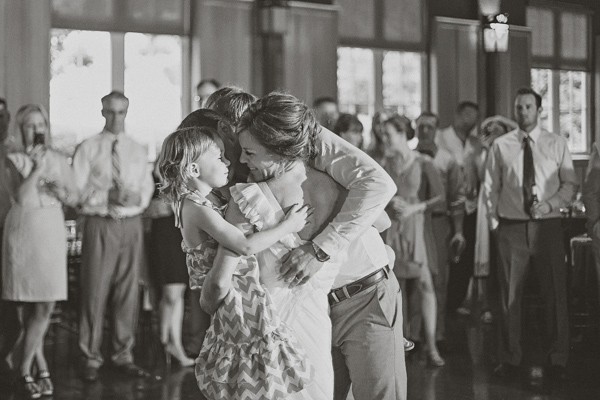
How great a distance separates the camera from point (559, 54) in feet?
41.1

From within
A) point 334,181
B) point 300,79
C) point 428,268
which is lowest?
point 428,268

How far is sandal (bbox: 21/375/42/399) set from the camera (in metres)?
5.18

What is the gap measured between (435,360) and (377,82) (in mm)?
6599

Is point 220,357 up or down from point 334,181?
down

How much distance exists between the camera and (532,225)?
18.1 feet

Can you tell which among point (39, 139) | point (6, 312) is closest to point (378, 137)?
point (39, 139)

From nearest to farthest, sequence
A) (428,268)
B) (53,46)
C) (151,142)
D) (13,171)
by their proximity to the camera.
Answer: (13,171) → (428,268) → (53,46) → (151,142)

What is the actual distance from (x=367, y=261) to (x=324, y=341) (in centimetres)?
39

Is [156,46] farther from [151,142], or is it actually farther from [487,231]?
[487,231]

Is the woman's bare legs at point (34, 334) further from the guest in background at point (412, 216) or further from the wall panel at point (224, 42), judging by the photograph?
the wall panel at point (224, 42)

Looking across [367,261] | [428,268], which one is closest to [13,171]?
[428,268]

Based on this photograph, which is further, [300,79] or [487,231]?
[300,79]

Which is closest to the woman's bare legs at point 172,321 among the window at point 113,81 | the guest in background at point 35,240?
the guest in background at point 35,240

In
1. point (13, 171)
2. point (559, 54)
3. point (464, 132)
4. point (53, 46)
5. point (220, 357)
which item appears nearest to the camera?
point (220, 357)
